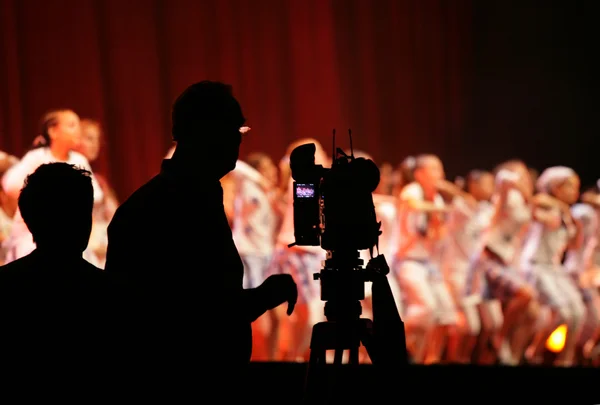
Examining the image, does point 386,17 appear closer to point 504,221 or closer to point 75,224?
point 504,221

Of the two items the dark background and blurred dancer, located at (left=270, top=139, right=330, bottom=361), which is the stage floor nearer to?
blurred dancer, located at (left=270, top=139, right=330, bottom=361)

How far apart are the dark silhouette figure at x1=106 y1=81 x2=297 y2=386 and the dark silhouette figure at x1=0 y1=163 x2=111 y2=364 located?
106 mm

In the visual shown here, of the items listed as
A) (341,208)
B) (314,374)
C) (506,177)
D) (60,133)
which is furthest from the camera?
(506,177)

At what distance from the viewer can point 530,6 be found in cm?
1027

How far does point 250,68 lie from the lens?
27.8 ft

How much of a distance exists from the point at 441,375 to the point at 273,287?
4.58 metres

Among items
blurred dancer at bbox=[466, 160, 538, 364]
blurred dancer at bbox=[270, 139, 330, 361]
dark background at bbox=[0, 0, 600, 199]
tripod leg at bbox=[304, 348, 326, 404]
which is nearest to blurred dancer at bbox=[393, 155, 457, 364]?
blurred dancer at bbox=[466, 160, 538, 364]

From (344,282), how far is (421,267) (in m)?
4.83

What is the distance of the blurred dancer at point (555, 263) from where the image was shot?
290 inches

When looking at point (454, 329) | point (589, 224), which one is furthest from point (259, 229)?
point (589, 224)

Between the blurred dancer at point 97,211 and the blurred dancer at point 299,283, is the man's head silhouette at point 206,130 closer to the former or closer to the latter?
the blurred dancer at point 97,211

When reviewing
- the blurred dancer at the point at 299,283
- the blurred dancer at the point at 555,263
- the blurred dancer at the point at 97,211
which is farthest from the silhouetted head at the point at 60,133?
the blurred dancer at the point at 555,263

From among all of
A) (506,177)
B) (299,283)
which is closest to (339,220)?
(299,283)

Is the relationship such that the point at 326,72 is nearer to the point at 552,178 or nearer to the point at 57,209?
the point at 552,178
